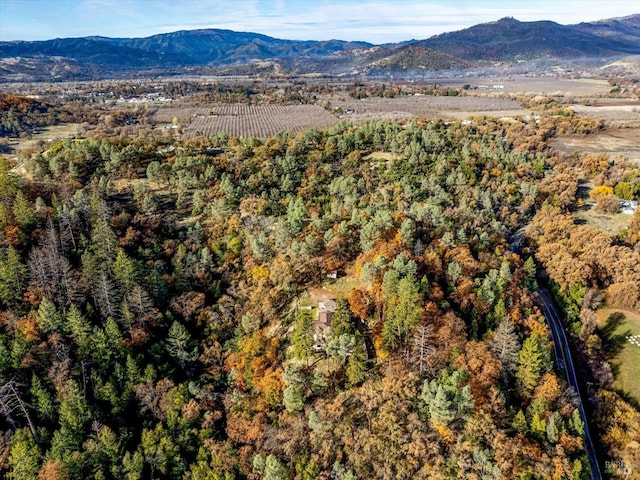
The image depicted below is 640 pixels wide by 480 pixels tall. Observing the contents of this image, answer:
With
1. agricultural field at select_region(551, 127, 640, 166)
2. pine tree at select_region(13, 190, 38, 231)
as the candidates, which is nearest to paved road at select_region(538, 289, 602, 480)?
agricultural field at select_region(551, 127, 640, 166)

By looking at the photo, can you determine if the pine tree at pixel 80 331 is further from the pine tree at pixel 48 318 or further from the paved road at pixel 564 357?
the paved road at pixel 564 357

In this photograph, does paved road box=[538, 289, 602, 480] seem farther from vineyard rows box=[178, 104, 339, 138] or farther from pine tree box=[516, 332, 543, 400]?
vineyard rows box=[178, 104, 339, 138]

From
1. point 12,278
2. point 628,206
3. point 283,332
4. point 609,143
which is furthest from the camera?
point 609,143

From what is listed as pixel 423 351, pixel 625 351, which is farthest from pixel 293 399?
pixel 625 351

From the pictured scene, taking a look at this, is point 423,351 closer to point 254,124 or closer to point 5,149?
point 5,149

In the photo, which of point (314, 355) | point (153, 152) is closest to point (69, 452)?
point (314, 355)
